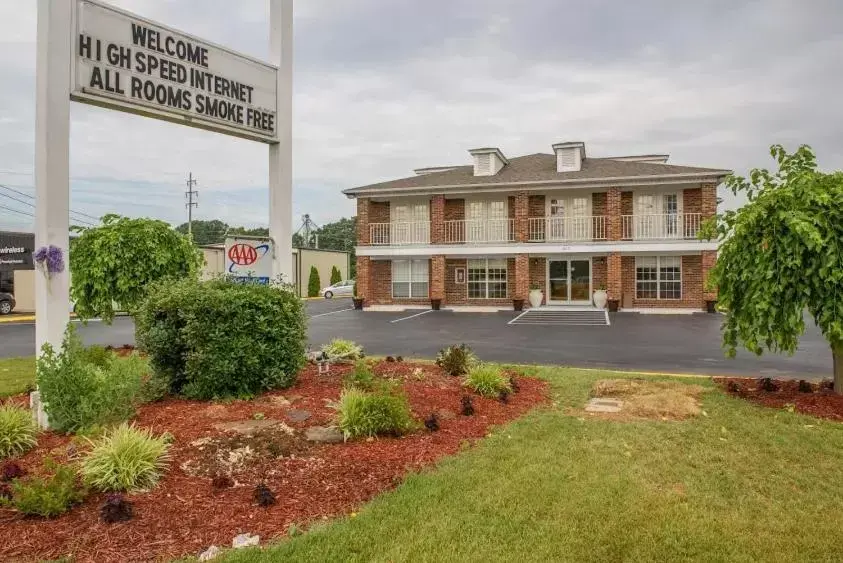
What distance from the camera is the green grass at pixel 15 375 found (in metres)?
8.39

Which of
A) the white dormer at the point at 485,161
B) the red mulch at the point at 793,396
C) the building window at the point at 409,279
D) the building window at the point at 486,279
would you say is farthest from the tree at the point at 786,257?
the building window at the point at 409,279

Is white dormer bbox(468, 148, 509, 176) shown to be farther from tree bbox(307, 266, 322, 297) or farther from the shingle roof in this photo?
tree bbox(307, 266, 322, 297)

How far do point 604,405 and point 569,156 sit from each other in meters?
20.8

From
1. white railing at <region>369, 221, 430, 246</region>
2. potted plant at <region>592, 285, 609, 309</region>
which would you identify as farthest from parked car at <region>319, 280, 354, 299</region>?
potted plant at <region>592, 285, 609, 309</region>

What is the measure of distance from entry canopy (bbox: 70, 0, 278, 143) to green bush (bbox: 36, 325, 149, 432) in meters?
2.75

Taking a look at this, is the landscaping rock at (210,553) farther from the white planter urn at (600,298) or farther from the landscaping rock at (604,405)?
the white planter urn at (600,298)

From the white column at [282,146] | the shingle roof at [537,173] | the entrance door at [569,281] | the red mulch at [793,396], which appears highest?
the shingle roof at [537,173]

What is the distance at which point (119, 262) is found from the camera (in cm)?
1001

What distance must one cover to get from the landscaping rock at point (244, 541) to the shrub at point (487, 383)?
4.22 meters

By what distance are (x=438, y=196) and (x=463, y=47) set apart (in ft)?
42.8

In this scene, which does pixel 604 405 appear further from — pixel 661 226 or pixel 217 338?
pixel 661 226

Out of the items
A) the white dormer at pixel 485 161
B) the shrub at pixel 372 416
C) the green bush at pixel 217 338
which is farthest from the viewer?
the white dormer at pixel 485 161

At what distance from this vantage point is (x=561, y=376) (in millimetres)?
9117

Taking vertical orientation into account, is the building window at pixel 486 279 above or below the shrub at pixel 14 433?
above
